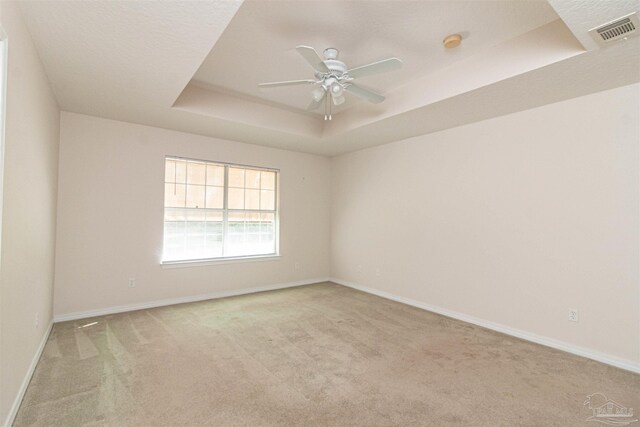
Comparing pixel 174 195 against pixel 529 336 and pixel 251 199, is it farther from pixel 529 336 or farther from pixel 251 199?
pixel 529 336

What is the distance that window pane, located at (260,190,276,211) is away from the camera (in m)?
5.48

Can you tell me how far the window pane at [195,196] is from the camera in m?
4.70

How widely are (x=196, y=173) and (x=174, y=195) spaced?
1.55 ft

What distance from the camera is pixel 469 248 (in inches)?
157

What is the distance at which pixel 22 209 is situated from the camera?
2.14 meters

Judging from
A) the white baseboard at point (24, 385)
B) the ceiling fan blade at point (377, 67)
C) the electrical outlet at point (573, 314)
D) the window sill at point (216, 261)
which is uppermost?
the ceiling fan blade at point (377, 67)

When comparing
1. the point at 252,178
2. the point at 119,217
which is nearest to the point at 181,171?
the point at 119,217

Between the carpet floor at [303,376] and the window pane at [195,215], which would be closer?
the carpet floor at [303,376]

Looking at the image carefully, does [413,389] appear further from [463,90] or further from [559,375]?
[463,90]

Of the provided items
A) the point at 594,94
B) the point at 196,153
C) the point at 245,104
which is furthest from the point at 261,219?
the point at 594,94

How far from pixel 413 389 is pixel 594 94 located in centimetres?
320

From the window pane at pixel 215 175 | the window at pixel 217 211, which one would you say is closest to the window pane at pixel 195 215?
the window at pixel 217 211

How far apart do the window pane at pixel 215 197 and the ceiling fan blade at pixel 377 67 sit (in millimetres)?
3187

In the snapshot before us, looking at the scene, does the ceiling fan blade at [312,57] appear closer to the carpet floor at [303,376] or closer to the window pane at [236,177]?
the carpet floor at [303,376]
